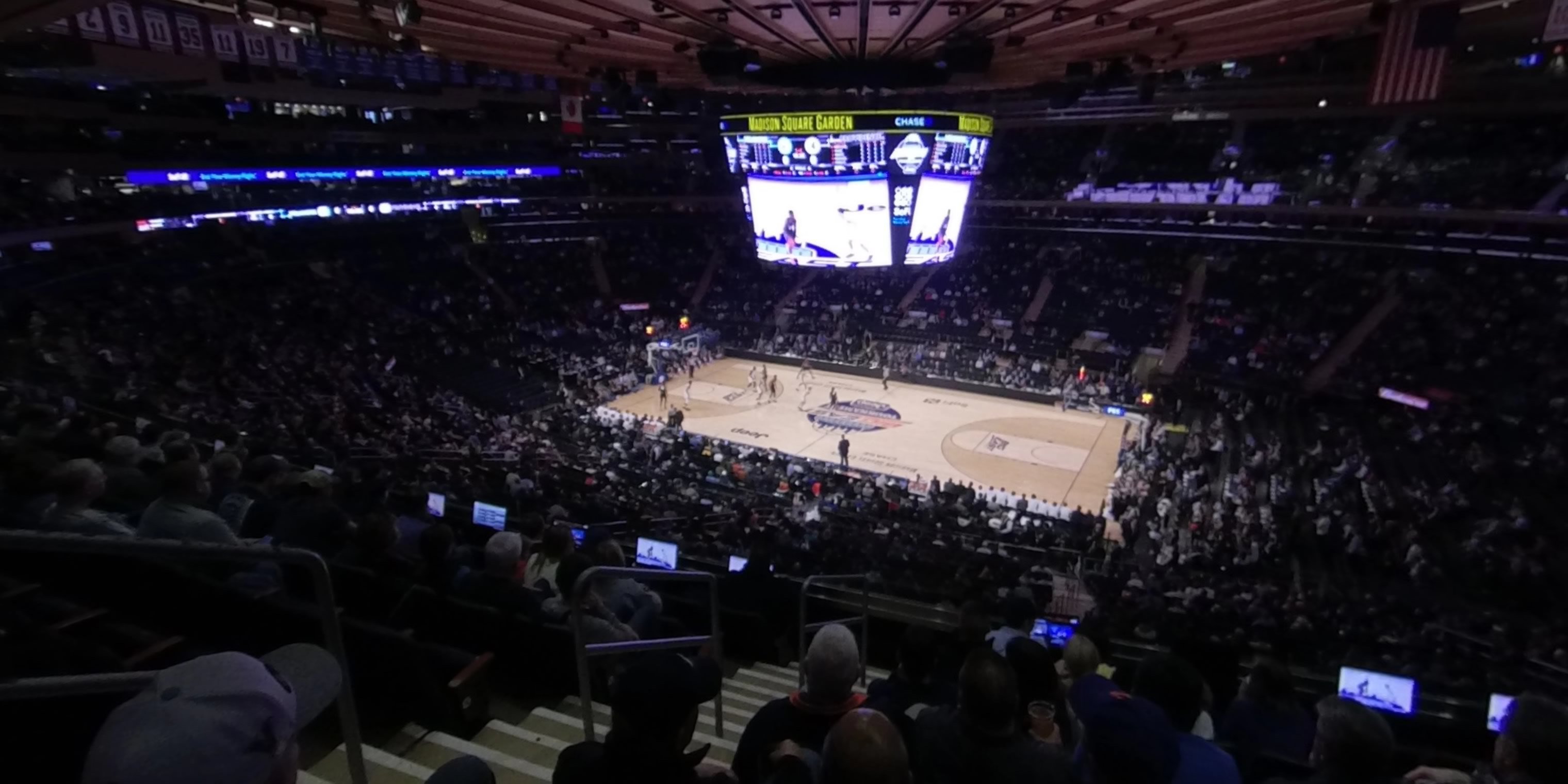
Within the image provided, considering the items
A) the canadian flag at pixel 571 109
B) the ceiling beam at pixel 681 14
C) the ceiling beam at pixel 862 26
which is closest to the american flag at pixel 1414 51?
the ceiling beam at pixel 862 26

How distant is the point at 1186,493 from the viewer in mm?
16984

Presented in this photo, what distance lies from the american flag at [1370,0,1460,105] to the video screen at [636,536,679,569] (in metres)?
8.30

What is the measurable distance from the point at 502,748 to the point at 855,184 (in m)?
12.5

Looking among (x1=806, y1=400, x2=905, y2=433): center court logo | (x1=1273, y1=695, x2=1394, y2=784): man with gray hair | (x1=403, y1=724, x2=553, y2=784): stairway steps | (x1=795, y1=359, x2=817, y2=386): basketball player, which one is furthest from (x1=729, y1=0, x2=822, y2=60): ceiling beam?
(x1=795, y1=359, x2=817, y2=386): basketball player

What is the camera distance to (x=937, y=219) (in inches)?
624

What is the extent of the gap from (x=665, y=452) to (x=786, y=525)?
664 centimetres

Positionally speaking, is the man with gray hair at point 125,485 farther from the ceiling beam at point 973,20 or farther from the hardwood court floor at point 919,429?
the hardwood court floor at point 919,429

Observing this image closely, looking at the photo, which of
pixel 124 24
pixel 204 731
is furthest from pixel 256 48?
pixel 204 731

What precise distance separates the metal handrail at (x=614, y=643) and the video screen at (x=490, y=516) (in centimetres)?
407

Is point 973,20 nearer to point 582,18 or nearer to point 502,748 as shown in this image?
point 582,18

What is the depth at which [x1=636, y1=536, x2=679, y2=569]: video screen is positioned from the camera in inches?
353

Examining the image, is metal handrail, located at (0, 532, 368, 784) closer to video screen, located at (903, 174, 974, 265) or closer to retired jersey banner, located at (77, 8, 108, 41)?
retired jersey banner, located at (77, 8, 108, 41)

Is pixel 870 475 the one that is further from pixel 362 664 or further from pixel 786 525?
pixel 362 664

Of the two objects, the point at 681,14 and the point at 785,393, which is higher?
the point at 681,14
